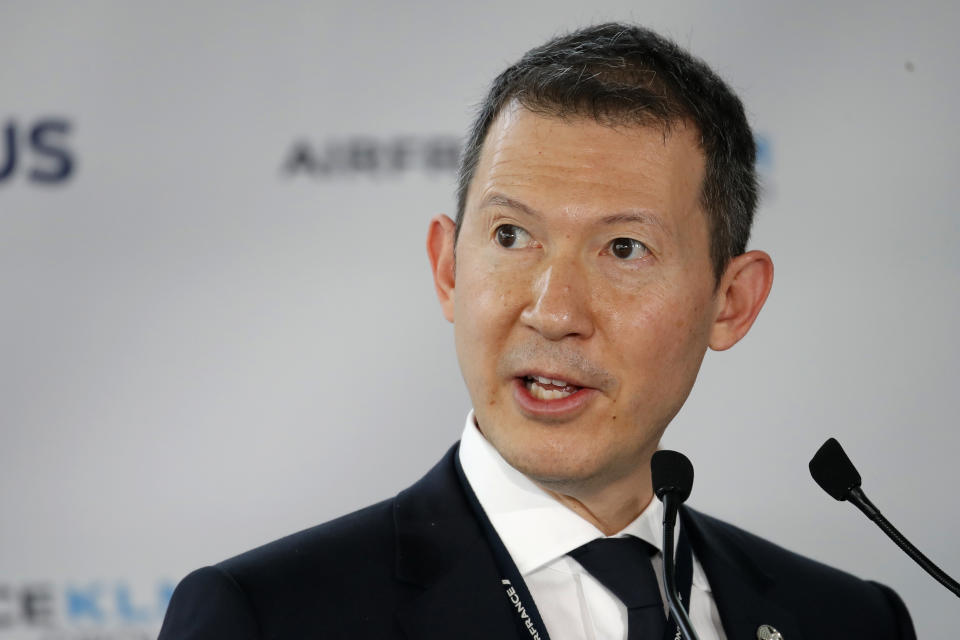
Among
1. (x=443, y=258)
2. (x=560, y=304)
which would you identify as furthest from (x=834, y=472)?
(x=443, y=258)

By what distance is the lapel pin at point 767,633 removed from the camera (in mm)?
1965

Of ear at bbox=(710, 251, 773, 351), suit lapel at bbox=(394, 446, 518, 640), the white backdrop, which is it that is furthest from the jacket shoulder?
the white backdrop

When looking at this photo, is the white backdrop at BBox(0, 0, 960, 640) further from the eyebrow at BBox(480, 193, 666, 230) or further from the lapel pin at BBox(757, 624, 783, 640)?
the eyebrow at BBox(480, 193, 666, 230)

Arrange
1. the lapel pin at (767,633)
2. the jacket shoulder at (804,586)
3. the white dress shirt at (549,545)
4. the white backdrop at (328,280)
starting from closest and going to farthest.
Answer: the white dress shirt at (549,545) < the lapel pin at (767,633) < the jacket shoulder at (804,586) < the white backdrop at (328,280)

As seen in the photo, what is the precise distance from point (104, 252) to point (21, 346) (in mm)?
293

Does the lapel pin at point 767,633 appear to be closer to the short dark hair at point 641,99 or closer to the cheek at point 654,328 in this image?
the cheek at point 654,328

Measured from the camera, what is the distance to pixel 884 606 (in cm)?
222

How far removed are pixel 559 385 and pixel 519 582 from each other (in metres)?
0.30

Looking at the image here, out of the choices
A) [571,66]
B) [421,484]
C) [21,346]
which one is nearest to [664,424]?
[421,484]

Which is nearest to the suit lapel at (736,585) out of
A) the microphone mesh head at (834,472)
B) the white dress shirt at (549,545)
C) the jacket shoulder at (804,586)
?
the jacket shoulder at (804,586)

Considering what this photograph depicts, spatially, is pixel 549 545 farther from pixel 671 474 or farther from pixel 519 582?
pixel 671 474

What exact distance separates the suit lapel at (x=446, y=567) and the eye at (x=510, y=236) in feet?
1.27

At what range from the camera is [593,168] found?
1831mm

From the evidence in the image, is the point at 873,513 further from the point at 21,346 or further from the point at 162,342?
the point at 21,346
